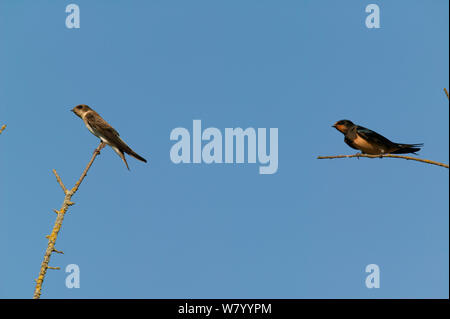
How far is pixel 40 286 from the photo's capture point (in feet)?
21.8

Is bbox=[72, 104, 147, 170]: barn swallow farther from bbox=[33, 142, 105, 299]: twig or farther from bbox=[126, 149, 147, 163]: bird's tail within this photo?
bbox=[33, 142, 105, 299]: twig

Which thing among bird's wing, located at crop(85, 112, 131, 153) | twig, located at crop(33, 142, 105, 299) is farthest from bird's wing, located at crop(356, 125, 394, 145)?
twig, located at crop(33, 142, 105, 299)

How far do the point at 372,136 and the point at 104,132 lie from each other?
6019 millimetres

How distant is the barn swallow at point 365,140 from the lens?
10679 mm

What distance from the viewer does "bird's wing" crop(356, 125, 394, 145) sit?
11.0 m

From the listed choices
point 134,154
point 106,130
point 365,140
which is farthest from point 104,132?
point 365,140

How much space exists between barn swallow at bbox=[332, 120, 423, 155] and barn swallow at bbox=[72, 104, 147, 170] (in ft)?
15.6

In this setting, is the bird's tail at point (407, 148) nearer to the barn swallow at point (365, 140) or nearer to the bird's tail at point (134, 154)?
the barn swallow at point (365, 140)
